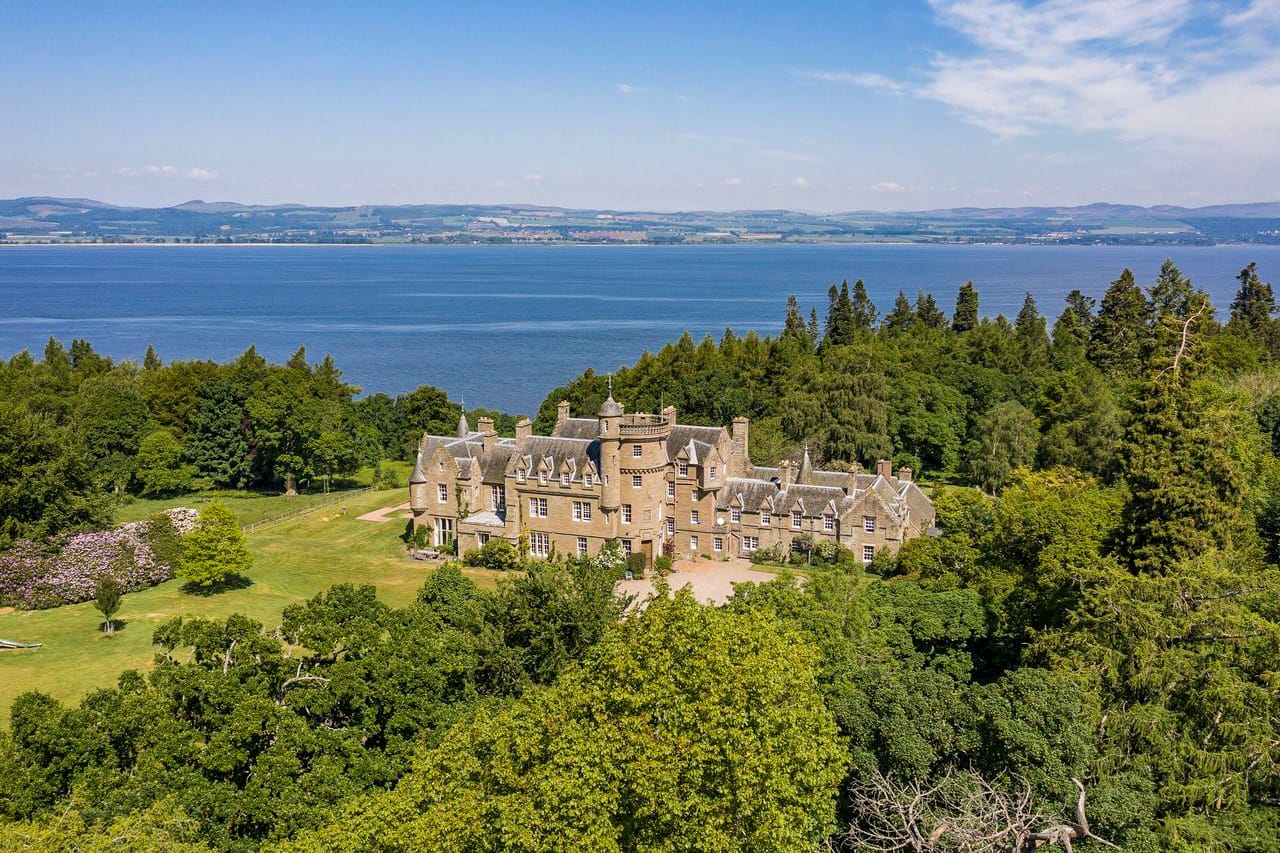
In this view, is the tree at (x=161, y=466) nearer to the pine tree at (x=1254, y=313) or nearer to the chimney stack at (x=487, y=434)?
the chimney stack at (x=487, y=434)

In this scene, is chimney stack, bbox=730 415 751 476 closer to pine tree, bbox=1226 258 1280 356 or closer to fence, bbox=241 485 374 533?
fence, bbox=241 485 374 533

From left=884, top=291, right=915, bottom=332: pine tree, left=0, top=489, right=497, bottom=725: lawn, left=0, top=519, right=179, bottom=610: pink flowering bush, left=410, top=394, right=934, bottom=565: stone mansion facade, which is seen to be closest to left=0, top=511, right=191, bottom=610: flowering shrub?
left=0, top=519, right=179, bottom=610: pink flowering bush

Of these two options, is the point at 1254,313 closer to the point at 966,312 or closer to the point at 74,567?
the point at 966,312

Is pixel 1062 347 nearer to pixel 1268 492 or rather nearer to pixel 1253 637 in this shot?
pixel 1268 492

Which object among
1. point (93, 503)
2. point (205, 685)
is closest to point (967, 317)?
point (93, 503)

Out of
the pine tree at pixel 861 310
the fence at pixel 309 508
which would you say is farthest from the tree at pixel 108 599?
the pine tree at pixel 861 310
